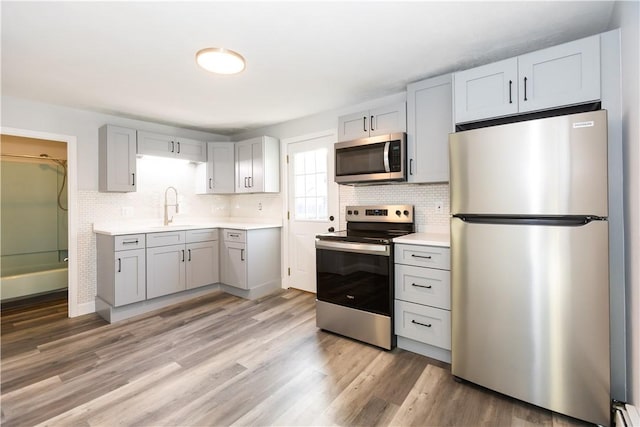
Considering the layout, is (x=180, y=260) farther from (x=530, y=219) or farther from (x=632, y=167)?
(x=632, y=167)

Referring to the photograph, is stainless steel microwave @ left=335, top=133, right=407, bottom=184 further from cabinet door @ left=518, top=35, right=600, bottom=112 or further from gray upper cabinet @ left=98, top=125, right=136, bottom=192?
gray upper cabinet @ left=98, top=125, right=136, bottom=192

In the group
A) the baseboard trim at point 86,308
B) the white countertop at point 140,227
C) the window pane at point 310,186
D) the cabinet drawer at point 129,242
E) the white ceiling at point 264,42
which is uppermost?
the white ceiling at point 264,42

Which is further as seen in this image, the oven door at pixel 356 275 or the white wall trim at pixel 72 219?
the white wall trim at pixel 72 219

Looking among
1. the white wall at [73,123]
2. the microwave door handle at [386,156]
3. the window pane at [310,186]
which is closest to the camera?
the microwave door handle at [386,156]

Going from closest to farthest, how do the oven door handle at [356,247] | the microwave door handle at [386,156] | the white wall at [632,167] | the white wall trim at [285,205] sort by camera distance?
the white wall at [632,167] < the oven door handle at [356,247] < the microwave door handle at [386,156] < the white wall trim at [285,205]

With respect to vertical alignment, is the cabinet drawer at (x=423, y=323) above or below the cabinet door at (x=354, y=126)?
below

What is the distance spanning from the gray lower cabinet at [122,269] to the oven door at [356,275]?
78.3 inches

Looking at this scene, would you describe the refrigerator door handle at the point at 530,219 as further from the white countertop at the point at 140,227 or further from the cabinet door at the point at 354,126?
the white countertop at the point at 140,227

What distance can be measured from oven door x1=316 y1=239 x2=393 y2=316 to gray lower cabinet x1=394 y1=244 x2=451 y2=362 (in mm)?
98

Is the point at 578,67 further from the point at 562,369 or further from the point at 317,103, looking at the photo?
the point at 317,103

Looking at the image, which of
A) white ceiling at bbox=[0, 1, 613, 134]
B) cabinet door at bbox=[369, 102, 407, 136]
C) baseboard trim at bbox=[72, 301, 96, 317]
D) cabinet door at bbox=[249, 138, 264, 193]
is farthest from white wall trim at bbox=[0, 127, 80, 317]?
cabinet door at bbox=[369, 102, 407, 136]

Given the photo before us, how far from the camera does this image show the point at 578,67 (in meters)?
1.68

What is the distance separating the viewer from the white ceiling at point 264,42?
1.62 m

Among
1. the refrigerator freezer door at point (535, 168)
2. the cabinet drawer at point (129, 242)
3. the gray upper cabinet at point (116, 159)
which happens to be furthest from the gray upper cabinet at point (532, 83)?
the gray upper cabinet at point (116, 159)
